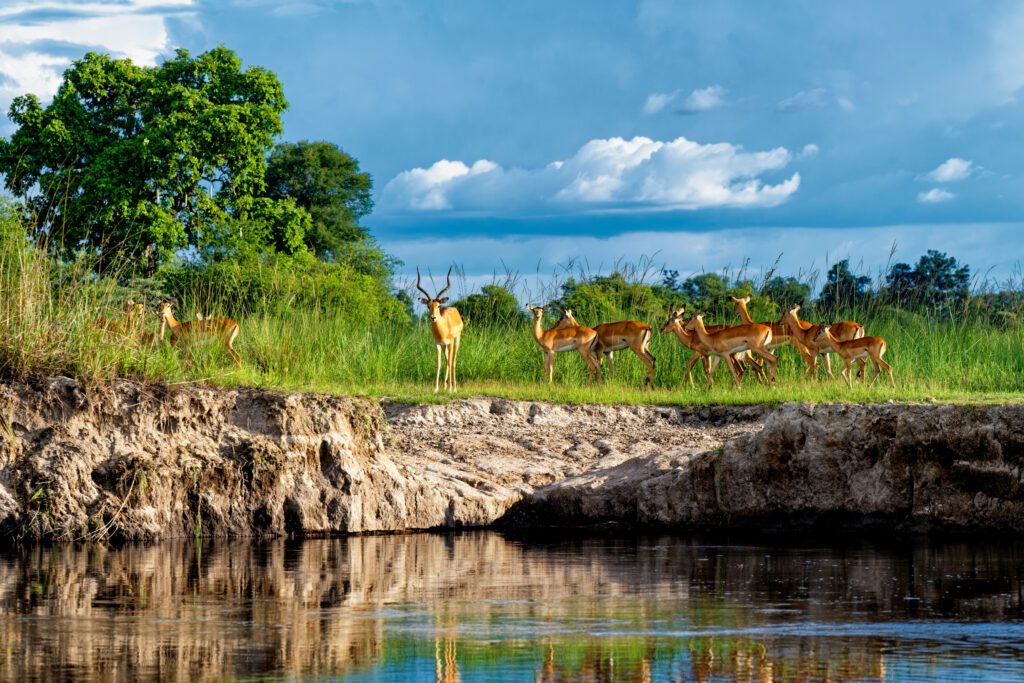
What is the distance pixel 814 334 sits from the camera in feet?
77.8

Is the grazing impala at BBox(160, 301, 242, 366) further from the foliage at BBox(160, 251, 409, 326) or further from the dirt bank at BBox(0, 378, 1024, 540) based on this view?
the foliage at BBox(160, 251, 409, 326)

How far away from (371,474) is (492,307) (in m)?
15.0

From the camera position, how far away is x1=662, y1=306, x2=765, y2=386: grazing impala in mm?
24062

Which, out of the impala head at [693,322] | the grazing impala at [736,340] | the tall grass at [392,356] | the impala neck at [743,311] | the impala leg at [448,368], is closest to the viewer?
the tall grass at [392,356]

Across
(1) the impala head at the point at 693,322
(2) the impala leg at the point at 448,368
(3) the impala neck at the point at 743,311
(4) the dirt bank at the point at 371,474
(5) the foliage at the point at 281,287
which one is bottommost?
(4) the dirt bank at the point at 371,474

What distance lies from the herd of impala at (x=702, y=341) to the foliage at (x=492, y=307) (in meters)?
2.88

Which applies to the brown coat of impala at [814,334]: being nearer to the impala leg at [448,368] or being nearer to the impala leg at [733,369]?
the impala leg at [733,369]

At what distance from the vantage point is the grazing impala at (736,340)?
76.9 ft

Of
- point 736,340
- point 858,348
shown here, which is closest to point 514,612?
point 736,340

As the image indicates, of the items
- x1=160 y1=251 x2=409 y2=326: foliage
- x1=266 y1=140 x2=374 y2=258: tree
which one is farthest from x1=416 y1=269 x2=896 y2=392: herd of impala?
x1=266 y1=140 x2=374 y2=258: tree

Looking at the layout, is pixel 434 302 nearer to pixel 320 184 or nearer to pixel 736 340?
pixel 736 340

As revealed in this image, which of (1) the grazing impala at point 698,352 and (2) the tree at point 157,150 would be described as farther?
(2) the tree at point 157,150

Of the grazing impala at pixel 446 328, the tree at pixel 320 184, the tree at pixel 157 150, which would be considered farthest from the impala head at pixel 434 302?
the tree at pixel 320 184

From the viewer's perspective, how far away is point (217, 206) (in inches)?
1875
